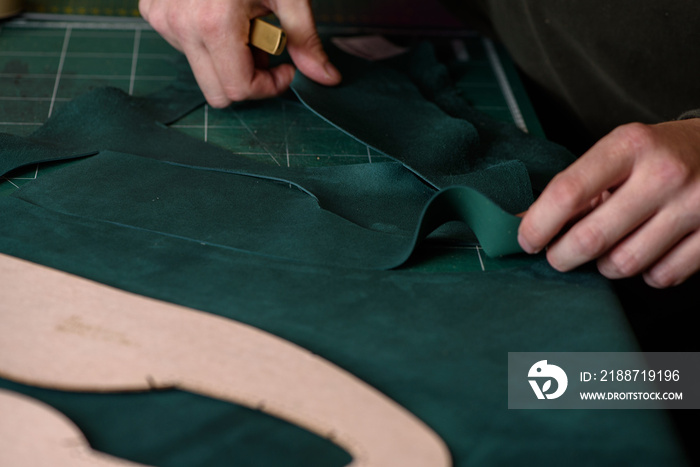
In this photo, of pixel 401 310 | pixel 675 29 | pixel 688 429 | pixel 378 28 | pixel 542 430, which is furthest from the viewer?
pixel 378 28

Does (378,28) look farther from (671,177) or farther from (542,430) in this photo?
(542,430)

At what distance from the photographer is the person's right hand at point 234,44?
4.73 ft

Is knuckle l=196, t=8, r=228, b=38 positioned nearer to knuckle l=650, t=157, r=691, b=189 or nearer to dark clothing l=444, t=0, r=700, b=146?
dark clothing l=444, t=0, r=700, b=146

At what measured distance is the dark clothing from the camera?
4.94ft

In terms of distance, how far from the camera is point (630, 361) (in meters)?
0.95

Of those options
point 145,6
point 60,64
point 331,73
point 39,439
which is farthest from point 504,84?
point 39,439

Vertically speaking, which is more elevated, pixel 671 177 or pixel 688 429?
pixel 671 177

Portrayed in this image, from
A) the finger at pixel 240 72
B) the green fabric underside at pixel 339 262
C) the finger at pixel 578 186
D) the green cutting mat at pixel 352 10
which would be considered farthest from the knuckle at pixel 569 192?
the green cutting mat at pixel 352 10

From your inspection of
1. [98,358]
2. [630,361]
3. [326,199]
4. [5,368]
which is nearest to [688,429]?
[630,361]

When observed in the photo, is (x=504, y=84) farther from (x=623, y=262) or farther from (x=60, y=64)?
(x=60, y=64)

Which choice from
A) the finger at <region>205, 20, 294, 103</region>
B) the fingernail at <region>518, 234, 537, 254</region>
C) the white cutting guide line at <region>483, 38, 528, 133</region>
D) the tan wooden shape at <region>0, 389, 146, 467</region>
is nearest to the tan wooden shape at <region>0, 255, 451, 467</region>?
the tan wooden shape at <region>0, 389, 146, 467</region>

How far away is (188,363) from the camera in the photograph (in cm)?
90

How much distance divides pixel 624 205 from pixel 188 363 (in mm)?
712

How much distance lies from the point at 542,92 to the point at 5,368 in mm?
1529
